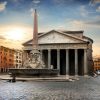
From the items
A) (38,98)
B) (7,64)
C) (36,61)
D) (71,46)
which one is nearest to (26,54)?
(71,46)

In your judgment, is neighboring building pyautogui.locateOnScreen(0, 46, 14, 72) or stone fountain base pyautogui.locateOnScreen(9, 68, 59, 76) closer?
stone fountain base pyautogui.locateOnScreen(9, 68, 59, 76)

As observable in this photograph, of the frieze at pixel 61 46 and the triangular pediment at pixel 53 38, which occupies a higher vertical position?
the triangular pediment at pixel 53 38

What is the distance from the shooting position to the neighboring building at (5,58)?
15300 cm

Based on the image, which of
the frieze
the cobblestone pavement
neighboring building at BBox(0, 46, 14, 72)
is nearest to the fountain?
the cobblestone pavement

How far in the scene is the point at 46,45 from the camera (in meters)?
96.6

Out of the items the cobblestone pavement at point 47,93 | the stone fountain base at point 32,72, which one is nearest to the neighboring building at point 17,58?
the stone fountain base at point 32,72

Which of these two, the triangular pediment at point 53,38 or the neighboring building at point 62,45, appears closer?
the neighboring building at point 62,45

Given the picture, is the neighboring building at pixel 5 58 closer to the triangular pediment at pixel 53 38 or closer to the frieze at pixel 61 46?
the triangular pediment at pixel 53 38

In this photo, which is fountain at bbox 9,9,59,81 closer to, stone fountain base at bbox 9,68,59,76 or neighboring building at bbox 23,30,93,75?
stone fountain base at bbox 9,68,59,76

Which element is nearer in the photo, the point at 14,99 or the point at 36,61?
the point at 14,99

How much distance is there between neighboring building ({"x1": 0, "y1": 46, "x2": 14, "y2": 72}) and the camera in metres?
153

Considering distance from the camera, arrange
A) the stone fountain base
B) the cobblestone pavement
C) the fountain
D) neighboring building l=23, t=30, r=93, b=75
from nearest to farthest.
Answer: the cobblestone pavement → the stone fountain base → the fountain → neighboring building l=23, t=30, r=93, b=75

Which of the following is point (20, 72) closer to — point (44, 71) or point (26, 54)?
point (44, 71)

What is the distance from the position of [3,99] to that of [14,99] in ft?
1.91
